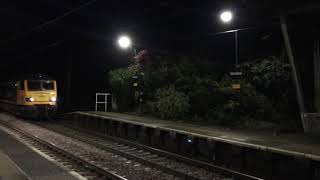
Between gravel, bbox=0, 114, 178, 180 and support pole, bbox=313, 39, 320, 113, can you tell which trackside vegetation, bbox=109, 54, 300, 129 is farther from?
gravel, bbox=0, 114, 178, 180

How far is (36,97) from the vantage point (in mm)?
26109

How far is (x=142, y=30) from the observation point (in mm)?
32094

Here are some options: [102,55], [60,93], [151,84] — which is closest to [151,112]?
[151,84]

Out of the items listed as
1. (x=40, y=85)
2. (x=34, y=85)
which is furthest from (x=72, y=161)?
(x=40, y=85)

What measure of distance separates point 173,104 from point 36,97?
10.4 m

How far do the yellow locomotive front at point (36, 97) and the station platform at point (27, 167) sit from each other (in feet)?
37.6

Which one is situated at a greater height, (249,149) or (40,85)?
(40,85)

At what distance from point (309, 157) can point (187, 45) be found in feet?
66.9

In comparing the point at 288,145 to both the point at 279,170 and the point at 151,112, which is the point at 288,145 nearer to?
the point at 279,170

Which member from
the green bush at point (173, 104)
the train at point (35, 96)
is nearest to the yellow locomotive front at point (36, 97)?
the train at point (35, 96)

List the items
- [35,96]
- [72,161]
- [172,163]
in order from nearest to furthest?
[172,163]
[72,161]
[35,96]

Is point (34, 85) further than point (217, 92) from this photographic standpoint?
Yes

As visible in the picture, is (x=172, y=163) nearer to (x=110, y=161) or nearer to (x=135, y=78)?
(x=110, y=161)

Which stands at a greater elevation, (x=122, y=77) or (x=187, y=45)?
(x=187, y=45)
